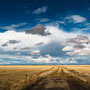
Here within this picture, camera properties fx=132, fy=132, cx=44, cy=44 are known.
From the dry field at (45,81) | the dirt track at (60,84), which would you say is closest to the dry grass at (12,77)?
the dry field at (45,81)

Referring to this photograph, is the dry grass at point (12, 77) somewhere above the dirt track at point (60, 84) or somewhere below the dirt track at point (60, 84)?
above

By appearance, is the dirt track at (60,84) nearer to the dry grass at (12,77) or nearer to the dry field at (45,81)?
the dry field at (45,81)

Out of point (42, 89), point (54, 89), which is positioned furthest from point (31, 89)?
point (54, 89)

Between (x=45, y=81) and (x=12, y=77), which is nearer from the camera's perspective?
(x=45, y=81)

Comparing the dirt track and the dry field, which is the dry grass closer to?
the dry field

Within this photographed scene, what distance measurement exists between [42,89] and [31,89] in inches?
46.4

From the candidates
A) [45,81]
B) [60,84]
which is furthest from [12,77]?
[60,84]

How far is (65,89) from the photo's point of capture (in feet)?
45.5

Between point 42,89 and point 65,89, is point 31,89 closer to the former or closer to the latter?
A: point 42,89

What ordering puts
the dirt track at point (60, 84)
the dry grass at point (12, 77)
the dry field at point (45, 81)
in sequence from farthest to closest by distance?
the dry grass at point (12, 77) → the dry field at point (45, 81) → the dirt track at point (60, 84)

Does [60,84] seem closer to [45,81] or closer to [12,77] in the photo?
[45,81]

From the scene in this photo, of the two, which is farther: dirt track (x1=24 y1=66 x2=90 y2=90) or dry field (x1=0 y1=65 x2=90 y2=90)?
dry field (x1=0 y1=65 x2=90 y2=90)

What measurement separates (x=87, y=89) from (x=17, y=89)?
24.2 feet

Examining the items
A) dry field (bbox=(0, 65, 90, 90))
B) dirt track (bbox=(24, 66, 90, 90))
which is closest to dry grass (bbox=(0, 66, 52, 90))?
dry field (bbox=(0, 65, 90, 90))
